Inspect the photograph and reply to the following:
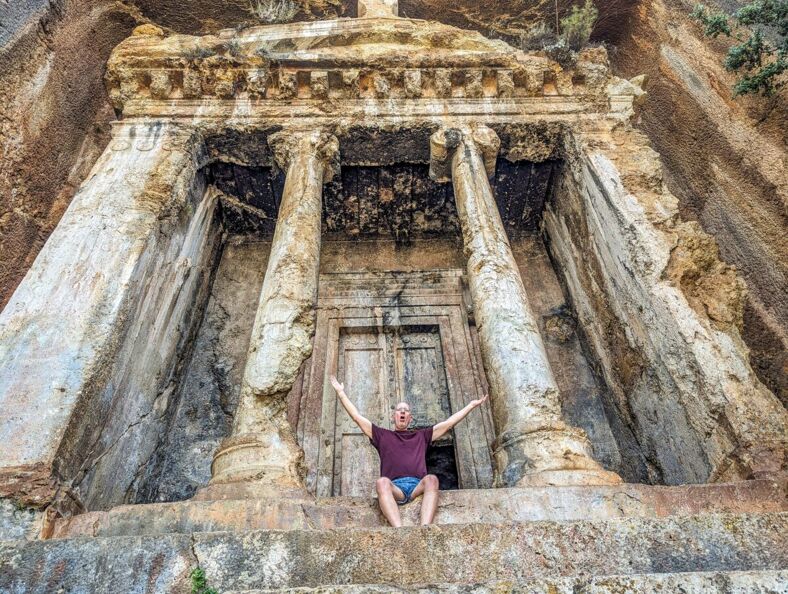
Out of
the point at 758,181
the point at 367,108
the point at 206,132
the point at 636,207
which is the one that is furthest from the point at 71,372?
the point at 758,181

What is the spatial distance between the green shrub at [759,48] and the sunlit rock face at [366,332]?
1.14m

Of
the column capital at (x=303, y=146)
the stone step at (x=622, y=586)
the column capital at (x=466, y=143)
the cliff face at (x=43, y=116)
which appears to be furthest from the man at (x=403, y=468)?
the cliff face at (x=43, y=116)

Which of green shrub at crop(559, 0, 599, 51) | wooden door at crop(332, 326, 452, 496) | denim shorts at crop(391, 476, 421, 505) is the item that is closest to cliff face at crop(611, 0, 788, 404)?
green shrub at crop(559, 0, 599, 51)

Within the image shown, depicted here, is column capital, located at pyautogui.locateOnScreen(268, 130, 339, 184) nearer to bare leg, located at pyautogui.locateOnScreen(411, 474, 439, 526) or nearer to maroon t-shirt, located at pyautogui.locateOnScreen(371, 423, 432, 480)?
maroon t-shirt, located at pyautogui.locateOnScreen(371, 423, 432, 480)

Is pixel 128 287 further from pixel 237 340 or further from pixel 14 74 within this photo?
pixel 14 74

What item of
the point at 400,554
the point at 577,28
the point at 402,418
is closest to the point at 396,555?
the point at 400,554

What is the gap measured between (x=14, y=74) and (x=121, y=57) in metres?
1.29

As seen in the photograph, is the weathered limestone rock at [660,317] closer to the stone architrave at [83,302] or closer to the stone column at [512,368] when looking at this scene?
the stone column at [512,368]

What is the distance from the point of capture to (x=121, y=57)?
22.4 feet

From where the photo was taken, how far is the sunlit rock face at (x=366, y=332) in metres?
2.66

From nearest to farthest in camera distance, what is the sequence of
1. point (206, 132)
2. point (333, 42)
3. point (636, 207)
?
point (636, 207) < point (206, 132) < point (333, 42)

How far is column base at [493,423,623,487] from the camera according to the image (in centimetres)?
359

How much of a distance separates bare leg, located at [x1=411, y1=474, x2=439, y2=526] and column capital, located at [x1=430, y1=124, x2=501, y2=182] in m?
4.27

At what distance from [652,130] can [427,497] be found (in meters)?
7.75
